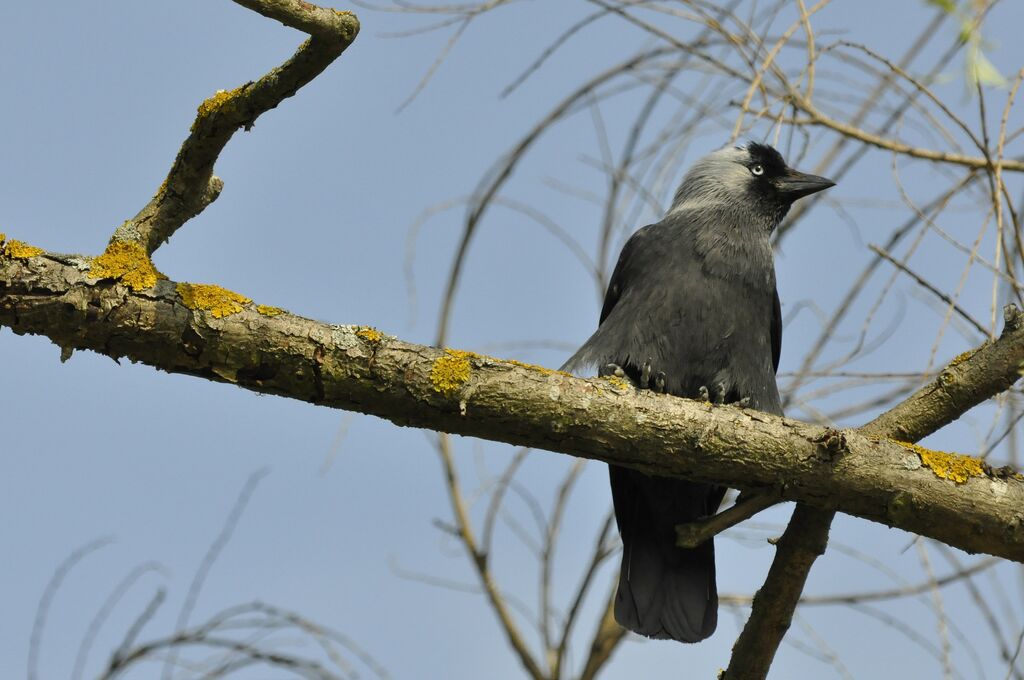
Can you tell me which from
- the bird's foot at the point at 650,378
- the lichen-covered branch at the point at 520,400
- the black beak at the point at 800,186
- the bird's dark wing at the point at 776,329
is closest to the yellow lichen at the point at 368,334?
the lichen-covered branch at the point at 520,400

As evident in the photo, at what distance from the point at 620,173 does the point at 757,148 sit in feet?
2.46

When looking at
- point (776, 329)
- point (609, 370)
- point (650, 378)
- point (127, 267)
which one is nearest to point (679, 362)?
point (650, 378)

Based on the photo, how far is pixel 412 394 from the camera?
2973mm

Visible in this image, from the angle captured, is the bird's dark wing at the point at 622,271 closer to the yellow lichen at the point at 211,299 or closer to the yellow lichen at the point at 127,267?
the yellow lichen at the point at 211,299

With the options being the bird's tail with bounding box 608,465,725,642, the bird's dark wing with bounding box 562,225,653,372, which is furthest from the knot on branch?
the bird's dark wing with bounding box 562,225,653,372

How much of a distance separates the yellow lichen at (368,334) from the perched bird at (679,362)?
4.79 feet

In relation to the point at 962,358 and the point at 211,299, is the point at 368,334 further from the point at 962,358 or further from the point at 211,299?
the point at 962,358

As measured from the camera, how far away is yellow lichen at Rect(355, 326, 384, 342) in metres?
2.96

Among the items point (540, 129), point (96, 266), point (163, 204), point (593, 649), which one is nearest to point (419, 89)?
point (540, 129)

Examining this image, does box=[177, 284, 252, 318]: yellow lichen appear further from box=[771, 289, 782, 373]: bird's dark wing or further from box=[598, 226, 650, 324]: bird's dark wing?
box=[771, 289, 782, 373]: bird's dark wing

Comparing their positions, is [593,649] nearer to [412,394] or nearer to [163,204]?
[412,394]

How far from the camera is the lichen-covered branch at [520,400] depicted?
2.78 meters

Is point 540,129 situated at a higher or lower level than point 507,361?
higher

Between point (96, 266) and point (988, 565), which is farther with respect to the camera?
point (988, 565)
